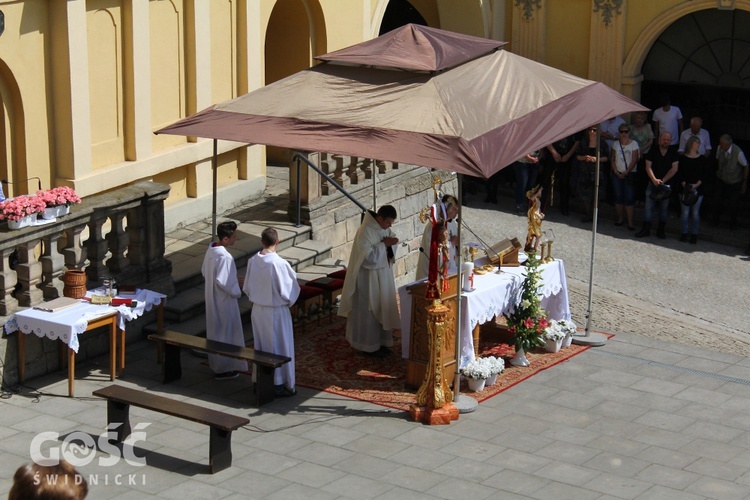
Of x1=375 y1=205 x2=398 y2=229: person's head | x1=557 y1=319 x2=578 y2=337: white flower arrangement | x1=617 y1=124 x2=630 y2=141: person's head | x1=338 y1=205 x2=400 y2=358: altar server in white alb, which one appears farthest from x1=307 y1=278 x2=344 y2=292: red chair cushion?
x1=617 y1=124 x2=630 y2=141: person's head

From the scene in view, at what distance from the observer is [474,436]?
36.2 ft

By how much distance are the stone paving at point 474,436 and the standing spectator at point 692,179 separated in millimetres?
4457

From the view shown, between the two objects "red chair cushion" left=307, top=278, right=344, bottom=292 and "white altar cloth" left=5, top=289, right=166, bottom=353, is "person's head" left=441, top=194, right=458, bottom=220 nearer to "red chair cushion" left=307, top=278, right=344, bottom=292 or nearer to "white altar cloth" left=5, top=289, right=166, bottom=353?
"red chair cushion" left=307, top=278, right=344, bottom=292

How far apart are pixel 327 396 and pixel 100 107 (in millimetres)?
4729

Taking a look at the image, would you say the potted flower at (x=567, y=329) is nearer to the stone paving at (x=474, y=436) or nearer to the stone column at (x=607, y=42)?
the stone paving at (x=474, y=436)

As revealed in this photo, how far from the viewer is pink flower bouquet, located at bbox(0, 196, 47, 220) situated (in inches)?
446

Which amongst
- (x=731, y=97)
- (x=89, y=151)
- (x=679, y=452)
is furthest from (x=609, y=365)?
(x=731, y=97)

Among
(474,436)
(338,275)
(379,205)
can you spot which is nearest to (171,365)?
(338,275)

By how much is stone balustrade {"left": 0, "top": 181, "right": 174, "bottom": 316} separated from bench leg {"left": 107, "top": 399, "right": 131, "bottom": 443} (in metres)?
1.62

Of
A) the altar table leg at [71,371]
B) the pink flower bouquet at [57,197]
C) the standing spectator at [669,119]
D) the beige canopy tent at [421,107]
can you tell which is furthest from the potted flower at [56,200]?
the standing spectator at [669,119]

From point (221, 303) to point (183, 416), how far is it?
7.04 ft

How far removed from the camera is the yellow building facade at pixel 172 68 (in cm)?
1366

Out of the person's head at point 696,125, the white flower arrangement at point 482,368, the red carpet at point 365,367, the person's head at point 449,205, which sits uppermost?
the person's head at point 449,205
